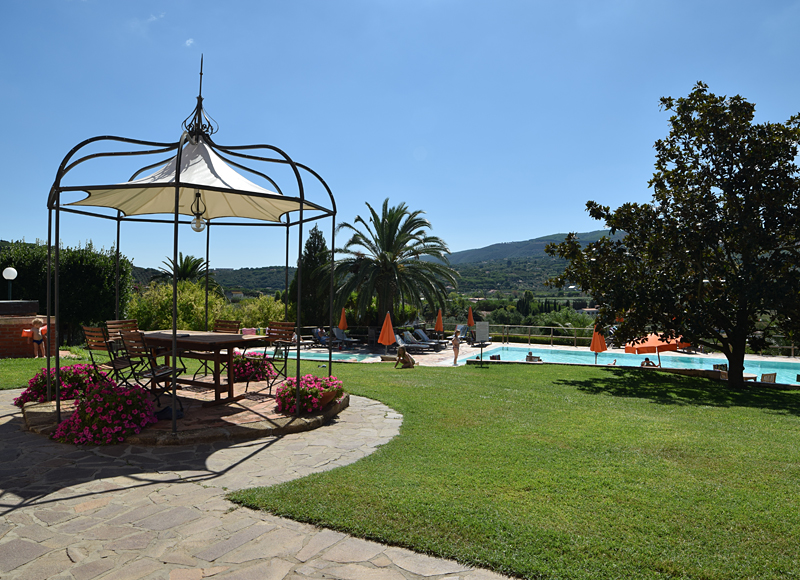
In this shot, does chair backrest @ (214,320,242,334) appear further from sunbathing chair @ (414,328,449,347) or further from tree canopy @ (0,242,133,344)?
sunbathing chair @ (414,328,449,347)

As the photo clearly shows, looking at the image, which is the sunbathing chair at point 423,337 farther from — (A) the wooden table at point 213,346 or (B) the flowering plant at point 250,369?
(A) the wooden table at point 213,346

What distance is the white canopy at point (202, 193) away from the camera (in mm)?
5730

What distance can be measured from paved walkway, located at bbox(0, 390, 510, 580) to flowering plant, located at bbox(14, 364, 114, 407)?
1.63 meters

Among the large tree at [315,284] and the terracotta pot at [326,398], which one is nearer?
the terracotta pot at [326,398]

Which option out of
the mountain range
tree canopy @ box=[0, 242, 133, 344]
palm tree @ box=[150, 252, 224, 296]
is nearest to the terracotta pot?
tree canopy @ box=[0, 242, 133, 344]

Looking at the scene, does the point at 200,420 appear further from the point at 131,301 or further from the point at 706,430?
the point at 131,301

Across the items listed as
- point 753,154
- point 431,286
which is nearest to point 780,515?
point 753,154

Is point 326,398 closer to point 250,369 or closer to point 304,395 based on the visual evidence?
point 304,395

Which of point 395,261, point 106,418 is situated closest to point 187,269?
point 395,261

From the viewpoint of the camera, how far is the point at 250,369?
28.9 feet

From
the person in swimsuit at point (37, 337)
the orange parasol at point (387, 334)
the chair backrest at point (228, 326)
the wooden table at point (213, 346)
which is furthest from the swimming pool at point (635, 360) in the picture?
the person in swimsuit at point (37, 337)

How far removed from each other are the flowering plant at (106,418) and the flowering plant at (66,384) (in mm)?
1249

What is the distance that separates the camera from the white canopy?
18.8 ft

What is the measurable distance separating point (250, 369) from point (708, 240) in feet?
36.6
